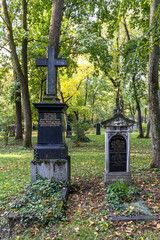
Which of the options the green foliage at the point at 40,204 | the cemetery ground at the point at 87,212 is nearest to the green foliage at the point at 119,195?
the cemetery ground at the point at 87,212

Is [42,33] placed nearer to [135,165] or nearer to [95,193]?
[135,165]

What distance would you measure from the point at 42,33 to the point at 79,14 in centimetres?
309

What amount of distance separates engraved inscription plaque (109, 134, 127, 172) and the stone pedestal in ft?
4.43

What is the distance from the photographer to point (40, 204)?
13.5ft

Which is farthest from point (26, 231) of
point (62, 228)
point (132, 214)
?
point (132, 214)

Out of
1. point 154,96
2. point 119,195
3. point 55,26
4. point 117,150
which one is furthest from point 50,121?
point 154,96

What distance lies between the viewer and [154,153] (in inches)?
276

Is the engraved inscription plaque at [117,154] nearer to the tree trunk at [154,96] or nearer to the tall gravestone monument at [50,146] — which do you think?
the tall gravestone monument at [50,146]

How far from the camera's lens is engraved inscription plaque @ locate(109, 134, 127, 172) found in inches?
219

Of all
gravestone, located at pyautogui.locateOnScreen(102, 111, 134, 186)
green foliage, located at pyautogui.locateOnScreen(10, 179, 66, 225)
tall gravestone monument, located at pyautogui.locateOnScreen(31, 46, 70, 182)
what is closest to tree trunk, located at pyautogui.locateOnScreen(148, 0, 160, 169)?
gravestone, located at pyautogui.locateOnScreen(102, 111, 134, 186)

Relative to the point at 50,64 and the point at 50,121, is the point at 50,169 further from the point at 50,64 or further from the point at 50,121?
the point at 50,64

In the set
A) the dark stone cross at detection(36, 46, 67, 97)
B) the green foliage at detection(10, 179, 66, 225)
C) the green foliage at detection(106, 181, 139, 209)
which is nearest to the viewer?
the green foliage at detection(10, 179, 66, 225)

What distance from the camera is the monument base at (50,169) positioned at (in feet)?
17.5

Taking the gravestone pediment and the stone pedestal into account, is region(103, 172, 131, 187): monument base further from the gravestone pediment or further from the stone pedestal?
the gravestone pediment
